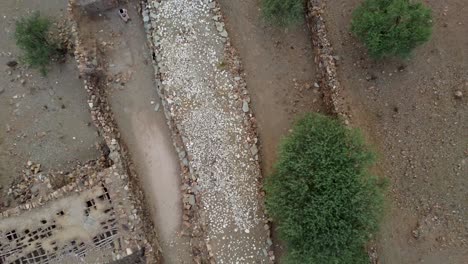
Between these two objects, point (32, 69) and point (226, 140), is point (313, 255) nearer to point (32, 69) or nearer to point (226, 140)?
point (226, 140)

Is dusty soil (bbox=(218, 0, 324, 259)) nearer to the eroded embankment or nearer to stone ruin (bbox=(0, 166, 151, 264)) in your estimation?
the eroded embankment

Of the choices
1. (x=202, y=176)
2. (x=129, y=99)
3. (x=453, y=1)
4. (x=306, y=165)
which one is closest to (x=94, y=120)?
(x=129, y=99)

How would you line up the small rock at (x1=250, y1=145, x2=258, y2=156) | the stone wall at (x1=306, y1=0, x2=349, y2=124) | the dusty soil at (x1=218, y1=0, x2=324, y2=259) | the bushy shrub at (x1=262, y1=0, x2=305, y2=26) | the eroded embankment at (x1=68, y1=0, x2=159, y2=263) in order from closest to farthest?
the bushy shrub at (x1=262, y1=0, x2=305, y2=26)
the stone wall at (x1=306, y1=0, x2=349, y2=124)
the small rock at (x1=250, y1=145, x2=258, y2=156)
the eroded embankment at (x1=68, y1=0, x2=159, y2=263)
the dusty soil at (x1=218, y1=0, x2=324, y2=259)

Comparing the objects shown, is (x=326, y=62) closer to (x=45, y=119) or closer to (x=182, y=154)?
(x=182, y=154)

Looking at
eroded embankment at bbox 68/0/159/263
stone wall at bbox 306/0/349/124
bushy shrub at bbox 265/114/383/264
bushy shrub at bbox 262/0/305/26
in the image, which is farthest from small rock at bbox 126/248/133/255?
bushy shrub at bbox 262/0/305/26

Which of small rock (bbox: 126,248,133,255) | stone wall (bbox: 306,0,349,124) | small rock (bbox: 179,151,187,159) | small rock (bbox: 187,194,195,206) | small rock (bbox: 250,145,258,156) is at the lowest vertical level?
small rock (bbox: 126,248,133,255)

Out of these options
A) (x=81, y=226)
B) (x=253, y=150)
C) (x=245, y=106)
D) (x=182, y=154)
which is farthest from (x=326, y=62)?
(x=81, y=226)

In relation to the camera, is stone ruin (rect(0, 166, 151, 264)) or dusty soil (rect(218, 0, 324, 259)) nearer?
stone ruin (rect(0, 166, 151, 264))
